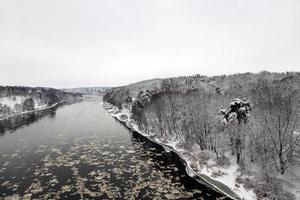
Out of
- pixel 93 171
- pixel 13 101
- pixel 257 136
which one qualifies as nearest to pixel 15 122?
pixel 93 171

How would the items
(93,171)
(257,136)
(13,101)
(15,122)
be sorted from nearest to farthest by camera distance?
(257,136) < (93,171) < (15,122) < (13,101)

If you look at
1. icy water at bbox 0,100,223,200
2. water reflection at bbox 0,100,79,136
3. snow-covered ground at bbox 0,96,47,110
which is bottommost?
icy water at bbox 0,100,223,200

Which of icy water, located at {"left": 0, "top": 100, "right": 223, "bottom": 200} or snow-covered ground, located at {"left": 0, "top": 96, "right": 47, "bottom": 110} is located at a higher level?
snow-covered ground, located at {"left": 0, "top": 96, "right": 47, "bottom": 110}

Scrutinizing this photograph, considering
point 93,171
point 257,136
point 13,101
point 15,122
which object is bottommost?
point 93,171

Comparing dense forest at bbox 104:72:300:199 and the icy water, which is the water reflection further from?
dense forest at bbox 104:72:300:199

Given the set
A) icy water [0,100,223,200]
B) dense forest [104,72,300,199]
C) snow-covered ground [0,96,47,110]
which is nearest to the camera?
dense forest [104,72,300,199]

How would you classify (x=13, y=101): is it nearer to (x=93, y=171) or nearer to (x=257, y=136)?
(x=93, y=171)

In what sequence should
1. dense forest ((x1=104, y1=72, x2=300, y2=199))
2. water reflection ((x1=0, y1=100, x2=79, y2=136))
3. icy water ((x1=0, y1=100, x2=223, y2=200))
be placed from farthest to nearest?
1. water reflection ((x1=0, y1=100, x2=79, y2=136))
2. icy water ((x1=0, y1=100, x2=223, y2=200))
3. dense forest ((x1=104, y1=72, x2=300, y2=199))

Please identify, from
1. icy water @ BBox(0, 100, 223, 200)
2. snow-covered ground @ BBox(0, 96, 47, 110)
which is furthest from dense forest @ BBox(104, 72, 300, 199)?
snow-covered ground @ BBox(0, 96, 47, 110)

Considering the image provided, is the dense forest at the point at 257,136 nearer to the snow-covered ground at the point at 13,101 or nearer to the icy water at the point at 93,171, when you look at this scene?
the icy water at the point at 93,171

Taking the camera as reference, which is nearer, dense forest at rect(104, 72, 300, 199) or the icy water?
dense forest at rect(104, 72, 300, 199)
